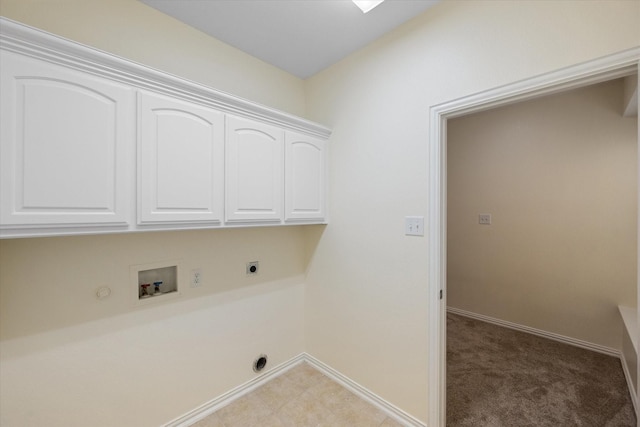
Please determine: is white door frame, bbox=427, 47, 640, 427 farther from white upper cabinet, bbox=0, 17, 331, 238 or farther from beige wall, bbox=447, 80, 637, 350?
beige wall, bbox=447, 80, 637, 350

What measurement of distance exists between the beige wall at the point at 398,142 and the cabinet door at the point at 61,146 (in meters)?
1.40

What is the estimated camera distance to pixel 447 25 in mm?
1494

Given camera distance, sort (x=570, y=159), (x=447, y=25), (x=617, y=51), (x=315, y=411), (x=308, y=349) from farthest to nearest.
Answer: (x=570, y=159) → (x=308, y=349) → (x=315, y=411) → (x=447, y=25) → (x=617, y=51)

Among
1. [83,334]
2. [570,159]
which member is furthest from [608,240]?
[83,334]

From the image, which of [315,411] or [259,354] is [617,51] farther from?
[259,354]

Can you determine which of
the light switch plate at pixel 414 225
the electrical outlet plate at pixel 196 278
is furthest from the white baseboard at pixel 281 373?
the light switch plate at pixel 414 225

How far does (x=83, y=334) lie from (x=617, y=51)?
2.77 m

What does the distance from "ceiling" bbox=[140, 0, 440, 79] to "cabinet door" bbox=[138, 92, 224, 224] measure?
2.22 feet

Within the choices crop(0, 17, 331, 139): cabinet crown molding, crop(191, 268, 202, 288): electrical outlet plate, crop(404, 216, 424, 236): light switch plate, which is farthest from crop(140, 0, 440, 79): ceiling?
crop(191, 268, 202, 288): electrical outlet plate

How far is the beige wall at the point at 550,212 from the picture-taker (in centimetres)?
243

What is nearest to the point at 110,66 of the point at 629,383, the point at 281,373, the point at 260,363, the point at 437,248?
the point at 437,248

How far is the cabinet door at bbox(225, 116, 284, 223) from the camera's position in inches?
62.2

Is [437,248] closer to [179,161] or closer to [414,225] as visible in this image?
[414,225]

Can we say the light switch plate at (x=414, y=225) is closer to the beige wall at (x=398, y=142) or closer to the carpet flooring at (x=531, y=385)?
the beige wall at (x=398, y=142)
